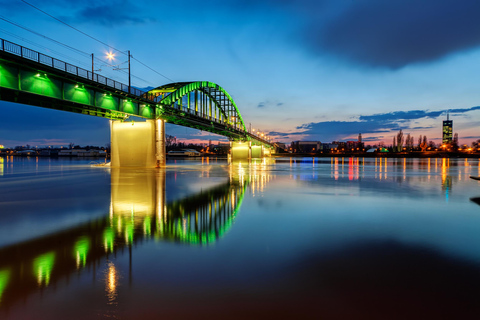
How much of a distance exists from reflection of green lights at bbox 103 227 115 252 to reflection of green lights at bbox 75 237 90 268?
1.40 ft

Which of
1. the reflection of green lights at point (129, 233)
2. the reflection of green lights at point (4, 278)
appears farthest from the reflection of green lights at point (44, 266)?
the reflection of green lights at point (129, 233)

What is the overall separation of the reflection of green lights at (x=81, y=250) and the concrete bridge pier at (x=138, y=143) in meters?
41.6

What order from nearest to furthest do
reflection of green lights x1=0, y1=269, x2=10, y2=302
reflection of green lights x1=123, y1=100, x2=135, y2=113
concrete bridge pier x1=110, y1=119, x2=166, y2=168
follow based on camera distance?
reflection of green lights x1=0, y1=269, x2=10, y2=302, reflection of green lights x1=123, y1=100, x2=135, y2=113, concrete bridge pier x1=110, y1=119, x2=166, y2=168

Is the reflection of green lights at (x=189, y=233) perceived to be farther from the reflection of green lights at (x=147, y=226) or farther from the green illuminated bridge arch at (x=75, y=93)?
the green illuminated bridge arch at (x=75, y=93)

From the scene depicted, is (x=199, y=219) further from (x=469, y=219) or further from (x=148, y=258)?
(x=469, y=219)

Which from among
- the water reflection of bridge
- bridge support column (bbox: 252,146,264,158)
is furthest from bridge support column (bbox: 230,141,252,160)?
the water reflection of bridge

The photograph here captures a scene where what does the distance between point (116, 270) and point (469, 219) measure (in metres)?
12.0

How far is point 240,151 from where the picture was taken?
116125 mm

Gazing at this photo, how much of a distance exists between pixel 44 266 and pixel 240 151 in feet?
362

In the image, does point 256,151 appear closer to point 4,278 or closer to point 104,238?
point 104,238

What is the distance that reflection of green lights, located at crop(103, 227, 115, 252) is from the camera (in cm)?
730

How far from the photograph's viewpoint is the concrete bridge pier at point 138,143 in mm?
48219

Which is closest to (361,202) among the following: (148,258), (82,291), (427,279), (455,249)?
(455,249)

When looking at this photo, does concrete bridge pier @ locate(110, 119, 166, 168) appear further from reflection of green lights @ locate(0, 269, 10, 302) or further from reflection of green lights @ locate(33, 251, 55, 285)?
reflection of green lights @ locate(0, 269, 10, 302)
